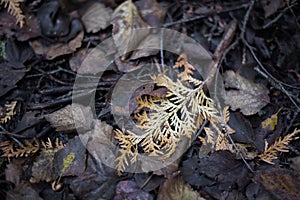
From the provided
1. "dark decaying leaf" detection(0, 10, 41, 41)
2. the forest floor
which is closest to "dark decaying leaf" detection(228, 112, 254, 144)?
the forest floor

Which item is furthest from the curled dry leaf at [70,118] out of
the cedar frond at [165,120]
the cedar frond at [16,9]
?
the cedar frond at [16,9]

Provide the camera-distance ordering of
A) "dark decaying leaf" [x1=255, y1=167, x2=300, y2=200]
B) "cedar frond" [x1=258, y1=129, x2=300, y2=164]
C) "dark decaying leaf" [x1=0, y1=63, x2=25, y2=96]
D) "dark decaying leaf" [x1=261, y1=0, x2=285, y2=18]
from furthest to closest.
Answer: "dark decaying leaf" [x1=261, y1=0, x2=285, y2=18] < "dark decaying leaf" [x1=0, y1=63, x2=25, y2=96] < "cedar frond" [x1=258, y1=129, x2=300, y2=164] < "dark decaying leaf" [x1=255, y1=167, x2=300, y2=200]

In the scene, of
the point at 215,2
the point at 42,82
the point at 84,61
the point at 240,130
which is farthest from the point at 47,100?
the point at 215,2

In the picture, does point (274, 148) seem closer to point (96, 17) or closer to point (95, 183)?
point (95, 183)

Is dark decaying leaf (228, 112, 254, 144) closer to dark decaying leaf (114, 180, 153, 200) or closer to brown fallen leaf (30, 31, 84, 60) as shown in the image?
dark decaying leaf (114, 180, 153, 200)

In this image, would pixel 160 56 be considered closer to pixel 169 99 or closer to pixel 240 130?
pixel 169 99

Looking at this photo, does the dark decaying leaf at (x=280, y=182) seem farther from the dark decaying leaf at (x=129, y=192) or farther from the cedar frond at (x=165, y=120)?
the dark decaying leaf at (x=129, y=192)

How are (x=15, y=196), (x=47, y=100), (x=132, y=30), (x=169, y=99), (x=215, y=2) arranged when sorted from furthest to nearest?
(x=215, y=2), (x=132, y=30), (x=47, y=100), (x=169, y=99), (x=15, y=196)
